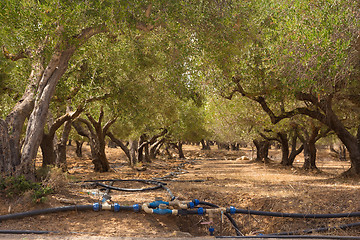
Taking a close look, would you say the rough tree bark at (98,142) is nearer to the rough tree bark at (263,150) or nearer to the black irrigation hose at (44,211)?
the black irrigation hose at (44,211)

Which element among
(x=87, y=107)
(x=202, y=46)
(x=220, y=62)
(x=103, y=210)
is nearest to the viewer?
(x=103, y=210)

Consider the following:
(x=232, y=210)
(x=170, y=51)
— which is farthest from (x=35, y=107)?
(x=232, y=210)

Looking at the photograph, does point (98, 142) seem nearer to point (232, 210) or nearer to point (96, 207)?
point (96, 207)

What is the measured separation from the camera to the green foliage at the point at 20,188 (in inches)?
278

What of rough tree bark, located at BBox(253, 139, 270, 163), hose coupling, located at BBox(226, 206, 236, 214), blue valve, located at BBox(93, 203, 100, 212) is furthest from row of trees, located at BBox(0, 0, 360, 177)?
rough tree bark, located at BBox(253, 139, 270, 163)

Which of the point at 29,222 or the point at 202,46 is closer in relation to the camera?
the point at 29,222

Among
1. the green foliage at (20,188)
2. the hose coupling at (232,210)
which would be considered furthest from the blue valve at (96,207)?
the hose coupling at (232,210)

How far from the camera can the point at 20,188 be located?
23.7 ft

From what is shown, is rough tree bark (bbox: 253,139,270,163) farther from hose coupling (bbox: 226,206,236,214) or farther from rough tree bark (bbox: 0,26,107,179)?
rough tree bark (bbox: 0,26,107,179)

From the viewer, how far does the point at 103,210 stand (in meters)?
7.02

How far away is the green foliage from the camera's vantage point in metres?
7.07

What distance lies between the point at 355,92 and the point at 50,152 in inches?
572

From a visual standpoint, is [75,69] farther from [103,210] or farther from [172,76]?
[103,210]

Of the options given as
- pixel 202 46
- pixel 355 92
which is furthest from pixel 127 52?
pixel 355 92
